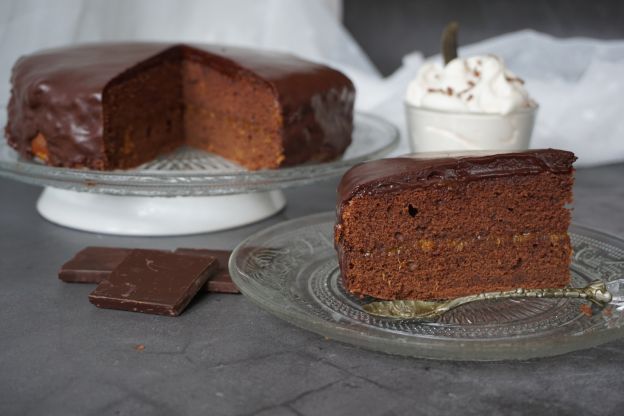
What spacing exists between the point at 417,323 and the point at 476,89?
4.39 ft

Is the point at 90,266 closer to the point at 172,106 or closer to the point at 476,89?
the point at 172,106

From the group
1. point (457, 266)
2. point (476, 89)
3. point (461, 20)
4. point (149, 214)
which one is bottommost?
point (149, 214)

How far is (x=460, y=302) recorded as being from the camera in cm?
190

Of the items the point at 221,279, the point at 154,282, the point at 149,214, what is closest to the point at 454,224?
the point at 221,279

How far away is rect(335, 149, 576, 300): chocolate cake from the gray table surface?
282 millimetres

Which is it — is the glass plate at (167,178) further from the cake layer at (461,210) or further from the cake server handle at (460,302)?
the cake server handle at (460,302)

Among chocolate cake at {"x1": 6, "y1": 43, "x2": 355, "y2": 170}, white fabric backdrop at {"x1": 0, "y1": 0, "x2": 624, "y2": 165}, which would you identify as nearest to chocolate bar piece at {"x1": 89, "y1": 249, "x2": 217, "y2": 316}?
chocolate cake at {"x1": 6, "y1": 43, "x2": 355, "y2": 170}

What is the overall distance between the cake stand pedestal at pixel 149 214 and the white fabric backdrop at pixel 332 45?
4.28ft

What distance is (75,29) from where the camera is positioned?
3.96 meters

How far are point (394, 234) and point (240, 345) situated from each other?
0.48 metres

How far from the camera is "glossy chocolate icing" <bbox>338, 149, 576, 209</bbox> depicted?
193cm

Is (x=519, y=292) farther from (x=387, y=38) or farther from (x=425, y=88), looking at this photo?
(x=387, y=38)

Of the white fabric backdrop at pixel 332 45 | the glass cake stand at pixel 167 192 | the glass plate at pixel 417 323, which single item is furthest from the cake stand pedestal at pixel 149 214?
the white fabric backdrop at pixel 332 45

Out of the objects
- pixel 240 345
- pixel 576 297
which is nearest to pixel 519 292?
pixel 576 297
